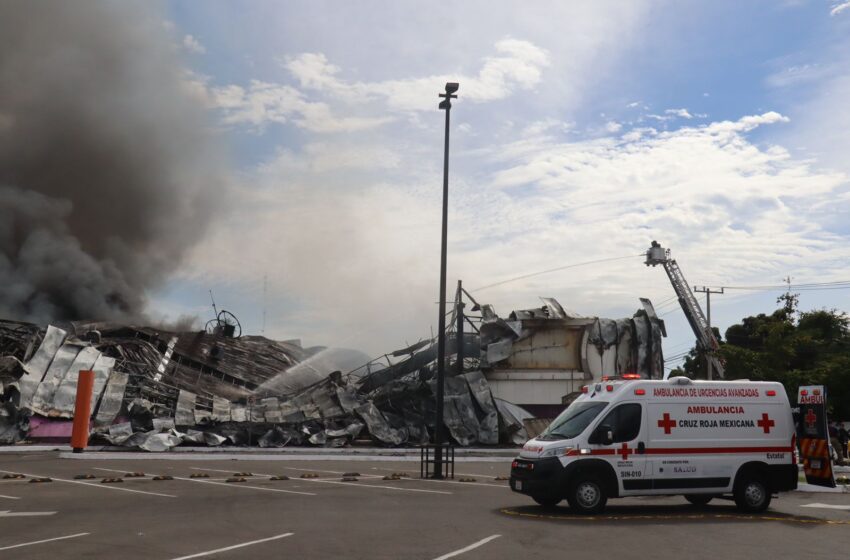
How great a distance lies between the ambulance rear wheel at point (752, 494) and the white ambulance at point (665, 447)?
16 mm

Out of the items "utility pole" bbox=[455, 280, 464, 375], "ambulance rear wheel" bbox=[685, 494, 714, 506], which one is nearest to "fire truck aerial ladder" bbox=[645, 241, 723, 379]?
"utility pole" bbox=[455, 280, 464, 375]

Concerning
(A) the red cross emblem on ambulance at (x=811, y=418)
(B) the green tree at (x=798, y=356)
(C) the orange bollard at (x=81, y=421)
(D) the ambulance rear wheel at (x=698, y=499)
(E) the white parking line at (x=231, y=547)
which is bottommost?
(E) the white parking line at (x=231, y=547)

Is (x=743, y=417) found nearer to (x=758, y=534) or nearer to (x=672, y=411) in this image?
(x=672, y=411)

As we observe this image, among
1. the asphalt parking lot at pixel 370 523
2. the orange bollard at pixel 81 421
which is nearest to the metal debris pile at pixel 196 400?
the orange bollard at pixel 81 421

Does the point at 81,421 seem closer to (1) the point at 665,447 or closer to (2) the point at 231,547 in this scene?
(2) the point at 231,547

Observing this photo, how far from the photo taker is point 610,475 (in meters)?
11.5

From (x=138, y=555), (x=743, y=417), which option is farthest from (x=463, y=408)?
(x=138, y=555)

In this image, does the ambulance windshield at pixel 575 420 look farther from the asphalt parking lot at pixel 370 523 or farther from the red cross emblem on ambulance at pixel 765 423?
the red cross emblem on ambulance at pixel 765 423

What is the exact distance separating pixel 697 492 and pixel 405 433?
18387mm

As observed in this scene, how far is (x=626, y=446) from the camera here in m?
11.7

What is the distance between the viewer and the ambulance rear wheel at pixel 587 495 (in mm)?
11328

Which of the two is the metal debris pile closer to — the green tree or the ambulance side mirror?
the green tree

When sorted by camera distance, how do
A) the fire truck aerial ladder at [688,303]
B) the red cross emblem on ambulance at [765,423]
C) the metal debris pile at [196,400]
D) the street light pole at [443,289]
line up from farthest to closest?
1. the fire truck aerial ladder at [688,303]
2. the metal debris pile at [196,400]
3. the street light pole at [443,289]
4. the red cross emblem on ambulance at [765,423]

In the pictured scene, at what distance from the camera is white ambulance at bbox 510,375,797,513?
1142cm
